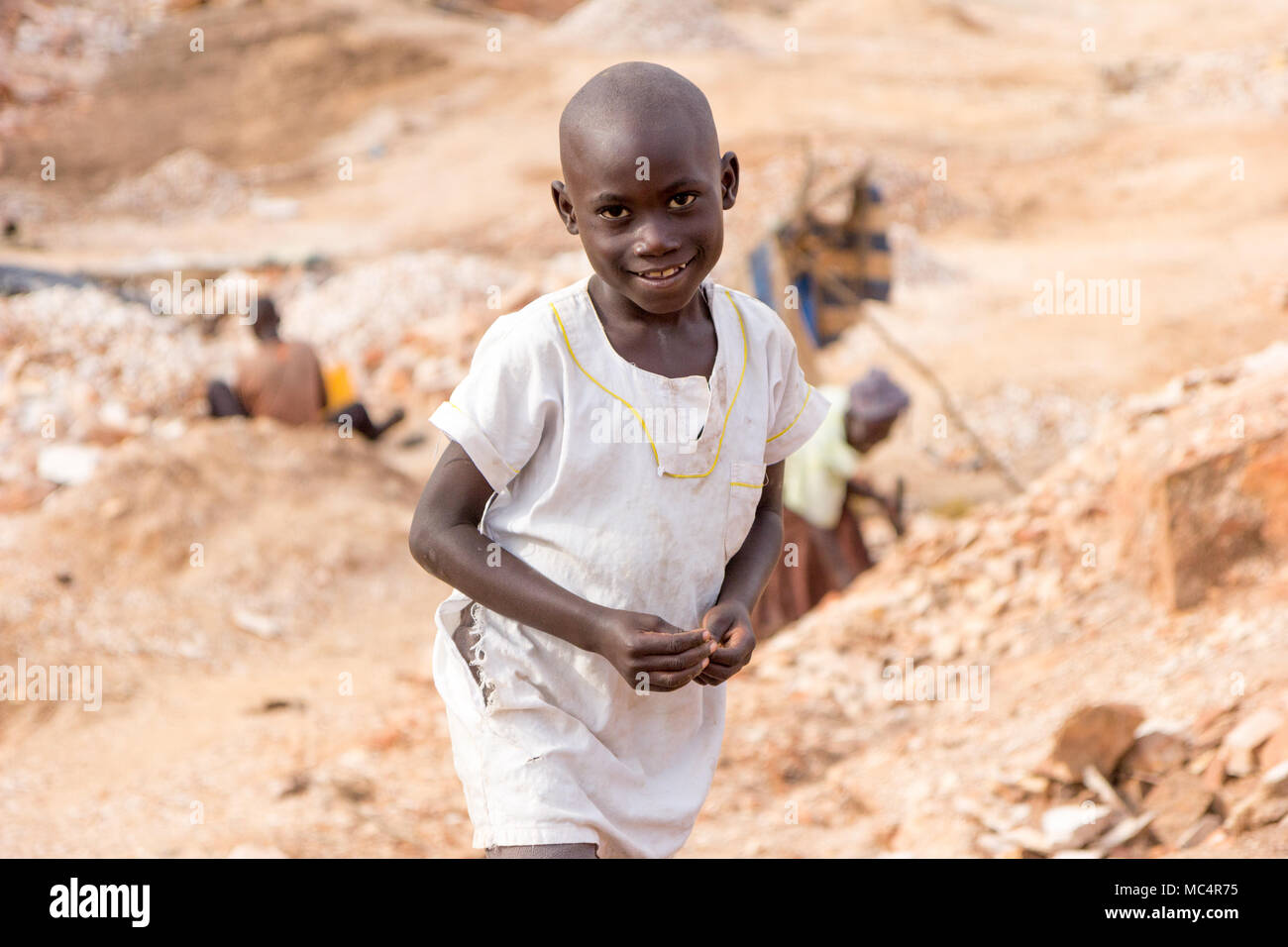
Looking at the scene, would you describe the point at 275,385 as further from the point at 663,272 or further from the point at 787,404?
the point at 663,272

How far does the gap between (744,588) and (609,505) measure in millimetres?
236

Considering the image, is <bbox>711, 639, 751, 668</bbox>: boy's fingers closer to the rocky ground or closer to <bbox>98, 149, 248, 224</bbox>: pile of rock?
the rocky ground

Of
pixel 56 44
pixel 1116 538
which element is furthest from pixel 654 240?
pixel 56 44

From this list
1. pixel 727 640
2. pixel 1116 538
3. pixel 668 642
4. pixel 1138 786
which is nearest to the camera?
pixel 668 642

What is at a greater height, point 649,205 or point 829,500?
Result: point 649,205

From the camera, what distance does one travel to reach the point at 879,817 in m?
4.02

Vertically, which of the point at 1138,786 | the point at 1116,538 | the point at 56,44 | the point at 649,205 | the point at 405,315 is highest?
the point at 56,44

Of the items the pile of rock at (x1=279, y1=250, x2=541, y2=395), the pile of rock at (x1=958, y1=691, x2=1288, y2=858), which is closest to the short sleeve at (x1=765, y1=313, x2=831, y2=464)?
the pile of rock at (x1=958, y1=691, x2=1288, y2=858)

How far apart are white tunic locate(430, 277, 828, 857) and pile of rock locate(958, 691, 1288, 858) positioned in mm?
1899

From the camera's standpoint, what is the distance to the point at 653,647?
5.18 ft

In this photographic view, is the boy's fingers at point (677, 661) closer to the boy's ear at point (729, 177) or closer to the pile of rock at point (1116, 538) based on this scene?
the boy's ear at point (729, 177)

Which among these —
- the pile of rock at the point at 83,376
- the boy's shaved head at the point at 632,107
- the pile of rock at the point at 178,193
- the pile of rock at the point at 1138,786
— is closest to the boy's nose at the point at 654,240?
the boy's shaved head at the point at 632,107

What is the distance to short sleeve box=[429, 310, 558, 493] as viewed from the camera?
167cm

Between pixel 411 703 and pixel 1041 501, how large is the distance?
272 centimetres
